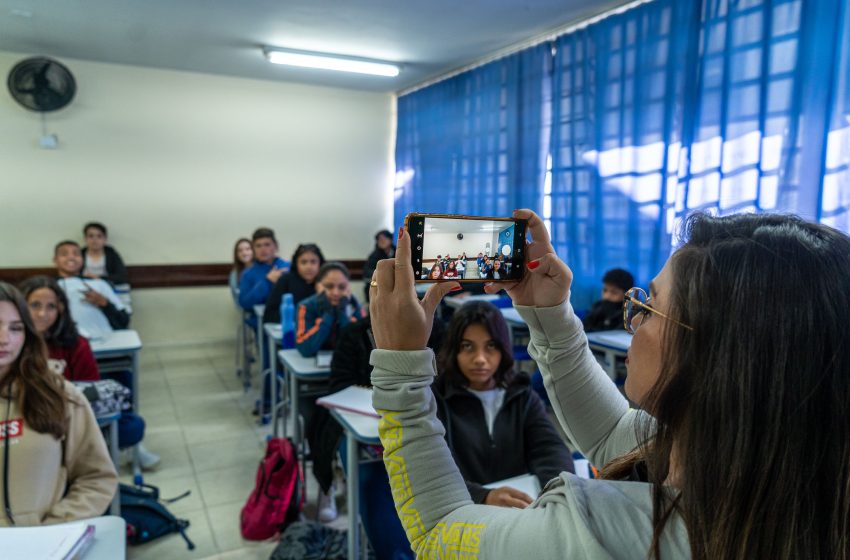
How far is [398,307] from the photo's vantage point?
0.64 m

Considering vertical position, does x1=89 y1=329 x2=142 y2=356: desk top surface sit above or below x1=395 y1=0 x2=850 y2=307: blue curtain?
below

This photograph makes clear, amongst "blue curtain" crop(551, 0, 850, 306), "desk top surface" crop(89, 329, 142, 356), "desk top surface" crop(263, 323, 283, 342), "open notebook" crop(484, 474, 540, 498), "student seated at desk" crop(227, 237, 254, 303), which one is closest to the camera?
"open notebook" crop(484, 474, 540, 498)

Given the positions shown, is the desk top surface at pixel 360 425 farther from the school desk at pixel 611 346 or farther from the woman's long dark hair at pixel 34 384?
the school desk at pixel 611 346

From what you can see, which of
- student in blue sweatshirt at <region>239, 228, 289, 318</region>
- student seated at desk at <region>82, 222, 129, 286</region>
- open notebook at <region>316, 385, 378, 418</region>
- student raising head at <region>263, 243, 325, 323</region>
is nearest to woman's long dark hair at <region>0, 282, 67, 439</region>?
open notebook at <region>316, 385, 378, 418</region>

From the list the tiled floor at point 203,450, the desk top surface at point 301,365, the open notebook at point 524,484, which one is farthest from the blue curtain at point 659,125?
the tiled floor at point 203,450

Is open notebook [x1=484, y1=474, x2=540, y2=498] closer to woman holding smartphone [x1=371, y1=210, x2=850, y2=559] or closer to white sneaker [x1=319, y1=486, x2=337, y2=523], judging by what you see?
woman holding smartphone [x1=371, y1=210, x2=850, y2=559]

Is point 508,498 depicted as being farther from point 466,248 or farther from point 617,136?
A: point 617,136

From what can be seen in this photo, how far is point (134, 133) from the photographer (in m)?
5.87

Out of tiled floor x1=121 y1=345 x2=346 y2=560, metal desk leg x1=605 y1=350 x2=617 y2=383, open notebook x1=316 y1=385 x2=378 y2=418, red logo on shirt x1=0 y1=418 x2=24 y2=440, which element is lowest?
tiled floor x1=121 y1=345 x2=346 y2=560

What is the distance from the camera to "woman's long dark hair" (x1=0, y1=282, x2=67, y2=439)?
1.51 metres

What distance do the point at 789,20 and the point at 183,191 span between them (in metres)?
5.63

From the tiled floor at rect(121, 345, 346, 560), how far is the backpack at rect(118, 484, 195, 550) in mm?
37

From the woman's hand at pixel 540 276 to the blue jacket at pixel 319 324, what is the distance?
2052 millimetres

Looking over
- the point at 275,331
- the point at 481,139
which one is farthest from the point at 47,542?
the point at 481,139
